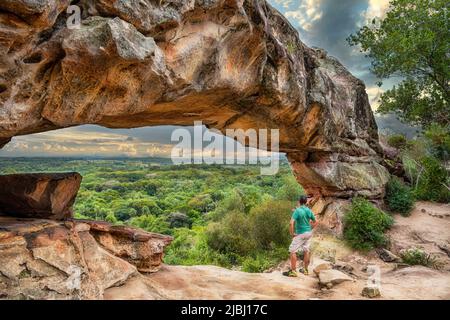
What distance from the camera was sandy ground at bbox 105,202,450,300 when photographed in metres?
6.72

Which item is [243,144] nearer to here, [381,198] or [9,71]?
[381,198]

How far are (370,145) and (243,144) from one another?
7.14 m

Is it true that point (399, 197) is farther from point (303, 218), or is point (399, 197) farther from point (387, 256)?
point (303, 218)

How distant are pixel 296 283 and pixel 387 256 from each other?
16.9 feet

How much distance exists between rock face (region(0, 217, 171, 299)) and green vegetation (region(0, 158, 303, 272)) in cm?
809

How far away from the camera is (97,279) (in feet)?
19.5

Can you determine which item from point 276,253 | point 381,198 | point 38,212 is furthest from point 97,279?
point 381,198

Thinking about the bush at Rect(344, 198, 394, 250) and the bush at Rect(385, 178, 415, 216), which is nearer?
the bush at Rect(344, 198, 394, 250)

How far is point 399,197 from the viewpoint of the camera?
48.4 ft

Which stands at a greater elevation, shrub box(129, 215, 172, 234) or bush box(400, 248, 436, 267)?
bush box(400, 248, 436, 267)

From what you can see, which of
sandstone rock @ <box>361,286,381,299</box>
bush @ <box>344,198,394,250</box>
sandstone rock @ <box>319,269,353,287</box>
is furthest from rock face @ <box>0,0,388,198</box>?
sandstone rock @ <box>361,286,381,299</box>

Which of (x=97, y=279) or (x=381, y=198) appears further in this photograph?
(x=381, y=198)

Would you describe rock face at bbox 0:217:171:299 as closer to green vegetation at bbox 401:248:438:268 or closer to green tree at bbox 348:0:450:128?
green vegetation at bbox 401:248:438:268

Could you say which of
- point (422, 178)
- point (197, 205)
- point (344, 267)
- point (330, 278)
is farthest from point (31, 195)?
point (197, 205)
